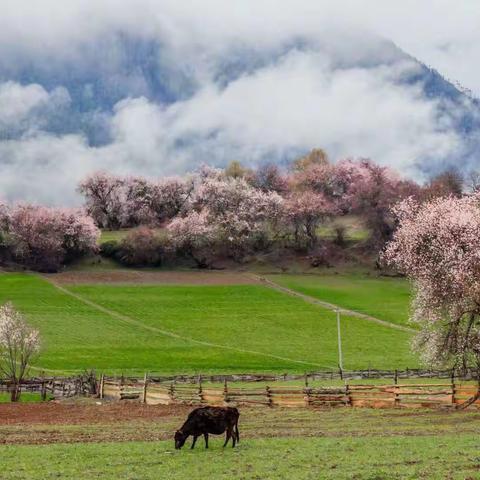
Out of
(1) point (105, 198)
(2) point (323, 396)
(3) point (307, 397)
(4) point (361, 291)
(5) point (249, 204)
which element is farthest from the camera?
(1) point (105, 198)

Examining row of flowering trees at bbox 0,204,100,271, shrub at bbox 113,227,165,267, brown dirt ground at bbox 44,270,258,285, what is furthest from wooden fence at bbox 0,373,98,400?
shrub at bbox 113,227,165,267

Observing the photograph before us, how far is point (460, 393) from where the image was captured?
40.2 metres

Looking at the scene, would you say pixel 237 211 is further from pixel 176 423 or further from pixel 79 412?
pixel 176 423

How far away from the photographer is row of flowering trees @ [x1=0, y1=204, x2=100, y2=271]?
12156cm

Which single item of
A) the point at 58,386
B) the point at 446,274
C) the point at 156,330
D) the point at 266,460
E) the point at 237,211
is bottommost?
the point at 58,386

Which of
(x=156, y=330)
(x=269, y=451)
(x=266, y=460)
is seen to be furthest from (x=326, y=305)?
(x=266, y=460)

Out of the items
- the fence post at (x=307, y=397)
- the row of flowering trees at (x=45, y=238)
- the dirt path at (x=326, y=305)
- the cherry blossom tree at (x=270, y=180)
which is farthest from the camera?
the cherry blossom tree at (x=270, y=180)

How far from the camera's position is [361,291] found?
4156 inches

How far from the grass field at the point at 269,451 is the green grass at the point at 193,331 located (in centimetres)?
3564

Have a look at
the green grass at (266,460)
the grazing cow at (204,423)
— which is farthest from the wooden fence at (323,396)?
the grazing cow at (204,423)

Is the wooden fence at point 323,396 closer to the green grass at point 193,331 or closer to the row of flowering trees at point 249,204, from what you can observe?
the green grass at point 193,331

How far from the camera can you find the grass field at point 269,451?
19.7 meters

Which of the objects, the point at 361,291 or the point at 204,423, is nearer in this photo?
the point at 204,423

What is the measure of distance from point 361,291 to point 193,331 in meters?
30.7
